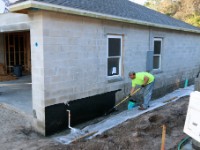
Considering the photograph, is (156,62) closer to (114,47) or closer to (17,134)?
(114,47)

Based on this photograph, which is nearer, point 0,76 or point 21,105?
point 21,105

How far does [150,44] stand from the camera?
986cm

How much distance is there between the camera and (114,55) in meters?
7.98

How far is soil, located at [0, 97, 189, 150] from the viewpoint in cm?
488

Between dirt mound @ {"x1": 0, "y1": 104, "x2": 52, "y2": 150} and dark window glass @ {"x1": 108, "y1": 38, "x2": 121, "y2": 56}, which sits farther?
dark window glass @ {"x1": 108, "y1": 38, "x2": 121, "y2": 56}

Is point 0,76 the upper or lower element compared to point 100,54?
lower

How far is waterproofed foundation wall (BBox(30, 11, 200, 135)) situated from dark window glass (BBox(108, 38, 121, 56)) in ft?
0.80

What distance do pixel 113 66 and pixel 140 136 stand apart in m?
3.39

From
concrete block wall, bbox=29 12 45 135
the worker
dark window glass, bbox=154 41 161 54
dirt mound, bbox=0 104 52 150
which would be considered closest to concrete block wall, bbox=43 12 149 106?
concrete block wall, bbox=29 12 45 135

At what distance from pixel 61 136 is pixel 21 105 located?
230cm

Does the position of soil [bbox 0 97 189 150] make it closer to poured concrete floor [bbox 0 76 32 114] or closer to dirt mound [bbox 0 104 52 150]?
dirt mound [bbox 0 104 52 150]

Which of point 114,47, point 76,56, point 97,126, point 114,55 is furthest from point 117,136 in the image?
point 114,47

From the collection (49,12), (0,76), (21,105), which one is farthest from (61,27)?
(0,76)

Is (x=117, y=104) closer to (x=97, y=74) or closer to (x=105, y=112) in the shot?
(x=105, y=112)
